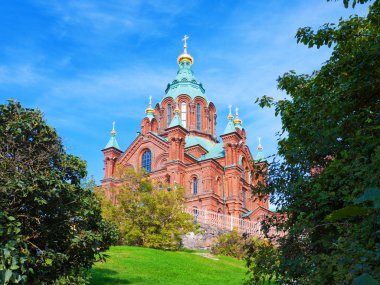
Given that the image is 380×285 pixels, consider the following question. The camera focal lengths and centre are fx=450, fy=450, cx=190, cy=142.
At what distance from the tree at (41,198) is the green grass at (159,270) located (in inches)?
181

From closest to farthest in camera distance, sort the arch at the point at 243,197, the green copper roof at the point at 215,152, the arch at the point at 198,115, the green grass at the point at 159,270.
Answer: the green grass at the point at 159,270 < the arch at the point at 243,197 < the green copper roof at the point at 215,152 < the arch at the point at 198,115

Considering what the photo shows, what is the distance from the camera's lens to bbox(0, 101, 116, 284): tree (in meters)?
9.31

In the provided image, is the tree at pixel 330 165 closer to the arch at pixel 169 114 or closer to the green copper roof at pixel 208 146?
the green copper roof at pixel 208 146

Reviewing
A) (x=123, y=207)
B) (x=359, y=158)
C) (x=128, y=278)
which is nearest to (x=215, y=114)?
(x=123, y=207)

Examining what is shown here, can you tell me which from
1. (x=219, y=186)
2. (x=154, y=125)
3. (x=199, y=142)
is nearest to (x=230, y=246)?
(x=219, y=186)

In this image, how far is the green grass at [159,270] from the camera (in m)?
15.5

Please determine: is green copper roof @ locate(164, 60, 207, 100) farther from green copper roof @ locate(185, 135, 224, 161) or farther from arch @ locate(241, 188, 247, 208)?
arch @ locate(241, 188, 247, 208)

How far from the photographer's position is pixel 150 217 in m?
25.8

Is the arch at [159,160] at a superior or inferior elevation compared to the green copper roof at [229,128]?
inferior

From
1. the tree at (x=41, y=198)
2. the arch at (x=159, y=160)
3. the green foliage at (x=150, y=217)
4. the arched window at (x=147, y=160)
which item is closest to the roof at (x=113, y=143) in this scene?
the arched window at (x=147, y=160)

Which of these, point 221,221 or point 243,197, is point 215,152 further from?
point 221,221

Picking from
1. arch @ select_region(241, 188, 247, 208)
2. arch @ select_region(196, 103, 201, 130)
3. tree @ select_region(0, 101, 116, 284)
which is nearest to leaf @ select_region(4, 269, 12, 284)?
tree @ select_region(0, 101, 116, 284)

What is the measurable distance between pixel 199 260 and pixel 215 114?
30768 millimetres

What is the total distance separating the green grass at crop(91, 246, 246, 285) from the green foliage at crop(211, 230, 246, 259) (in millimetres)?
5062
